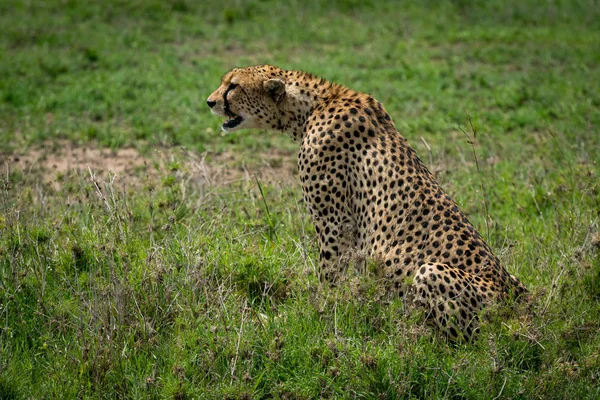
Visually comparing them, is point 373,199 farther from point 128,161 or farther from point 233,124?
point 128,161

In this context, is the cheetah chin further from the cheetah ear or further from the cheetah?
the cheetah ear

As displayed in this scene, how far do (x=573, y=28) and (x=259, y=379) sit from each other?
1011 centimetres

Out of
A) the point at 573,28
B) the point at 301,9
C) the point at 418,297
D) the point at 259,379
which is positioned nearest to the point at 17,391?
the point at 259,379

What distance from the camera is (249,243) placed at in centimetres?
486

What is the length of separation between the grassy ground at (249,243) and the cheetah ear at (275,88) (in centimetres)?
67

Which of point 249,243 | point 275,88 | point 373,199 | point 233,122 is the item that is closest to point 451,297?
point 373,199

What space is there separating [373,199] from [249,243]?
95 cm

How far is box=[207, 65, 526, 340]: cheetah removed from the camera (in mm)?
3789

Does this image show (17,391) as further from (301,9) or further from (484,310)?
(301,9)

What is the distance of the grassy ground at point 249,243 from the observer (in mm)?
3645

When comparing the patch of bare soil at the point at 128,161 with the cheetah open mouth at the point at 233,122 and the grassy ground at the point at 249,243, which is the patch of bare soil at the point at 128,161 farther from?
the cheetah open mouth at the point at 233,122

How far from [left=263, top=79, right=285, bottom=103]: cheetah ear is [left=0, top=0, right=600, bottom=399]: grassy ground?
2.19 feet

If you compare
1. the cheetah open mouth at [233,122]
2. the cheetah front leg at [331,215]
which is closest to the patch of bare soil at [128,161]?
the cheetah open mouth at [233,122]

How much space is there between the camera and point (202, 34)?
1144 cm
